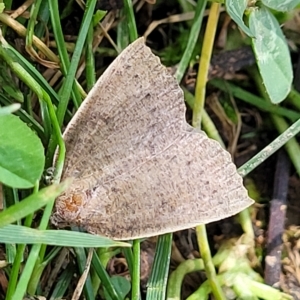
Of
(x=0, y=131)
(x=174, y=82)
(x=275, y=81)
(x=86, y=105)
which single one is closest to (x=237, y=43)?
(x=275, y=81)

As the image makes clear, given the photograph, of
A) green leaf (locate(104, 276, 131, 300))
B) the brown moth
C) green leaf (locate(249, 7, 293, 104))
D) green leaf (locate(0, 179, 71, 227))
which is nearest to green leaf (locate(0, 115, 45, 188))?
green leaf (locate(0, 179, 71, 227))

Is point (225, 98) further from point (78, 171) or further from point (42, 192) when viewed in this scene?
point (42, 192)

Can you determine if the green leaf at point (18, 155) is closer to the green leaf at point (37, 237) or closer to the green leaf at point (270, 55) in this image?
the green leaf at point (37, 237)

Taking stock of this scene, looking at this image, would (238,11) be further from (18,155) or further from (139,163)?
(18,155)

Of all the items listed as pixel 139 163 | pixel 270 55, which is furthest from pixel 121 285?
pixel 270 55

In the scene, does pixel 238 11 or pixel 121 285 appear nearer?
pixel 238 11

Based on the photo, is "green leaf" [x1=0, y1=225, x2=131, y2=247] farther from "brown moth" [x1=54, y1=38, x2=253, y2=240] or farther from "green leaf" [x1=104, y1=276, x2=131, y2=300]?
"green leaf" [x1=104, y1=276, x2=131, y2=300]
